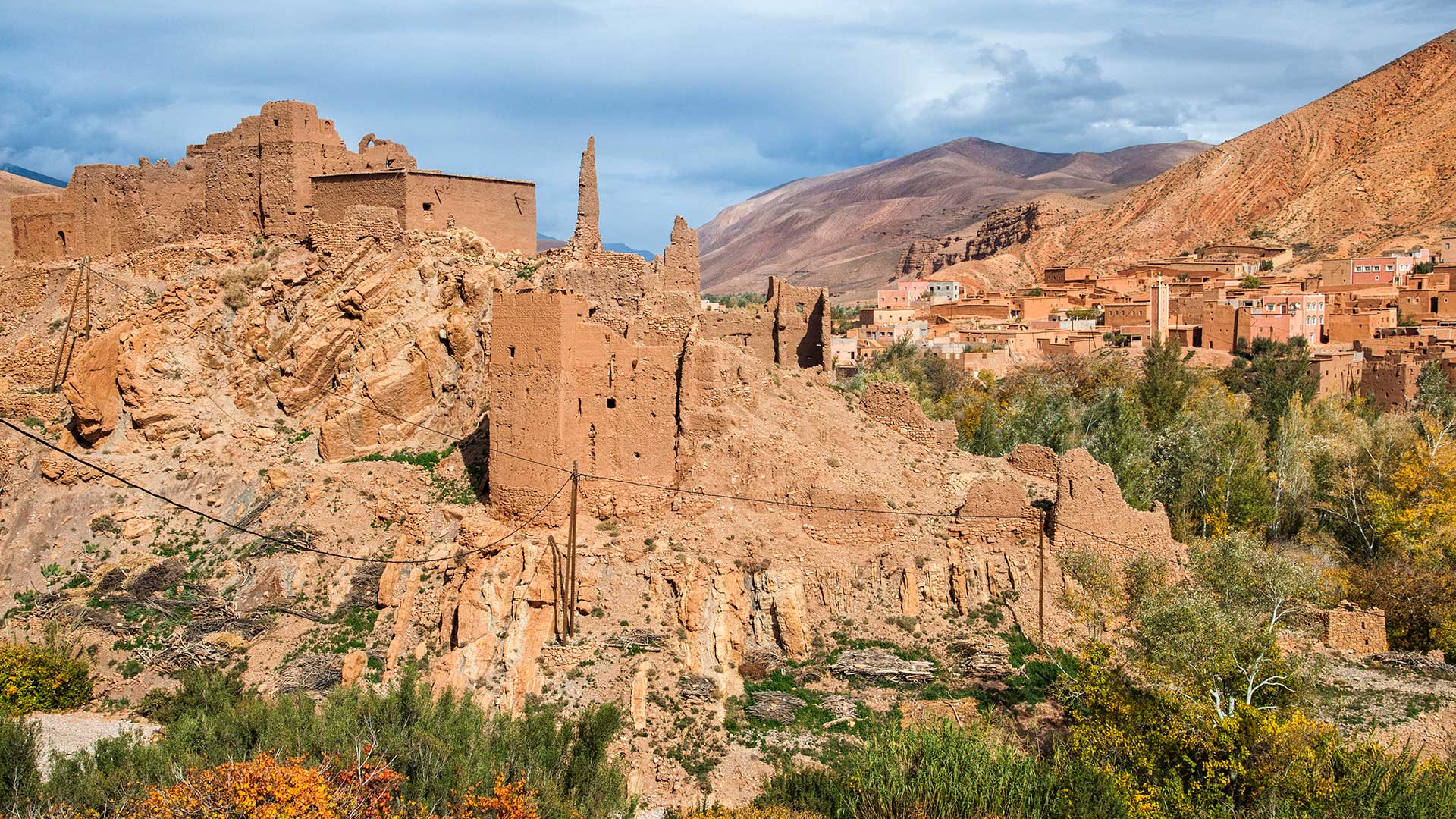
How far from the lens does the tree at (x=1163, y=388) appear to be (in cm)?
4450

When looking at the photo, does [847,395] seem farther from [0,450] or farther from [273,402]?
[0,450]

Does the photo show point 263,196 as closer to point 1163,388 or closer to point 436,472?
point 436,472

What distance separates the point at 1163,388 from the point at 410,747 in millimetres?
34152

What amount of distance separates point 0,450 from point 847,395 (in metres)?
18.4

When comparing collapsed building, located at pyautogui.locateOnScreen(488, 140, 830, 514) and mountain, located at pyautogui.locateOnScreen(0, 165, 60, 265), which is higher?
mountain, located at pyautogui.locateOnScreen(0, 165, 60, 265)

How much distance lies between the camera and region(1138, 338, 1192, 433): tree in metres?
44.5

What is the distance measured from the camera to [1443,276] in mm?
69500

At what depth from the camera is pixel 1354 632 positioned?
2508cm

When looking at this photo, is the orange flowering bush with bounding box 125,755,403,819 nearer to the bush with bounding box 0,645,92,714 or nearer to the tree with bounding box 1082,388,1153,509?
the bush with bounding box 0,645,92,714

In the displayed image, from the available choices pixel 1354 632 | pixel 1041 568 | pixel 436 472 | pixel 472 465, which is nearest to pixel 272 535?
pixel 436 472

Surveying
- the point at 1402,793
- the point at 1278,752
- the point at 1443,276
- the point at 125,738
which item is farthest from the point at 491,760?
the point at 1443,276

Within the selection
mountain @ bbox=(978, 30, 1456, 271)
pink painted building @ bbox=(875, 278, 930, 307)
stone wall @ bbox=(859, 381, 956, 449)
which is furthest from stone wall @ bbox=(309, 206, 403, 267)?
mountain @ bbox=(978, 30, 1456, 271)

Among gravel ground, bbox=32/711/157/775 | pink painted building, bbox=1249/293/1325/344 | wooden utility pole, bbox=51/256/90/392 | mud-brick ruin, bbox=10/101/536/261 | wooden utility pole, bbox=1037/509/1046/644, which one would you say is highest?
mud-brick ruin, bbox=10/101/536/261

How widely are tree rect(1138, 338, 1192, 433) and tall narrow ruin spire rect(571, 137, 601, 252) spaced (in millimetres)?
21886
